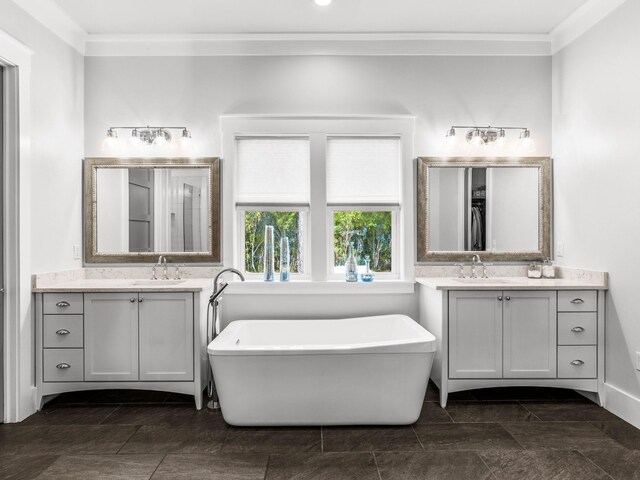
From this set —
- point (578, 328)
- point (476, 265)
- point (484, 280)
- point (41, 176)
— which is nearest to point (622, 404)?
point (578, 328)

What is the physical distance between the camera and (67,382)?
2.85m

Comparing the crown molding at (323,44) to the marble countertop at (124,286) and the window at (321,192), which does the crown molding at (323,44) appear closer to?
the window at (321,192)

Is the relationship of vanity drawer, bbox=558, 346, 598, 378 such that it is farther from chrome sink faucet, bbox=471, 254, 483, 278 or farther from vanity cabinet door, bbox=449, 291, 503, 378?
chrome sink faucet, bbox=471, 254, 483, 278

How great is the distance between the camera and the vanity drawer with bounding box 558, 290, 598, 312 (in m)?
2.88

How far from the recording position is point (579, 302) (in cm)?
289

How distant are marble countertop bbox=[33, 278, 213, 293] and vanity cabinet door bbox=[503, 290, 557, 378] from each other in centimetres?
213

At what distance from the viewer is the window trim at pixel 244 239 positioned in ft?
11.4

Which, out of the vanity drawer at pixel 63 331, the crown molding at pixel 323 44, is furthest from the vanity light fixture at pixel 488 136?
the vanity drawer at pixel 63 331

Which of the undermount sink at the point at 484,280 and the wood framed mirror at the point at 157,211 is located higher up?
the wood framed mirror at the point at 157,211

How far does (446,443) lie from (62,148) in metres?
3.30

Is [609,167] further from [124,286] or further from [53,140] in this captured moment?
[53,140]

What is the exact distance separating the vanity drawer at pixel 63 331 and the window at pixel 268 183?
125 centimetres

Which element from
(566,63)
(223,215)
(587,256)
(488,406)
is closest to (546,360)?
(488,406)

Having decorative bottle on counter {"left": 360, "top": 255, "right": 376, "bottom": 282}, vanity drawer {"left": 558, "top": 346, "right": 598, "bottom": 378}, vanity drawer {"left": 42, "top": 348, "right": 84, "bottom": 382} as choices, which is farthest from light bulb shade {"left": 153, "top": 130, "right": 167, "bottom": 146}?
vanity drawer {"left": 558, "top": 346, "right": 598, "bottom": 378}
